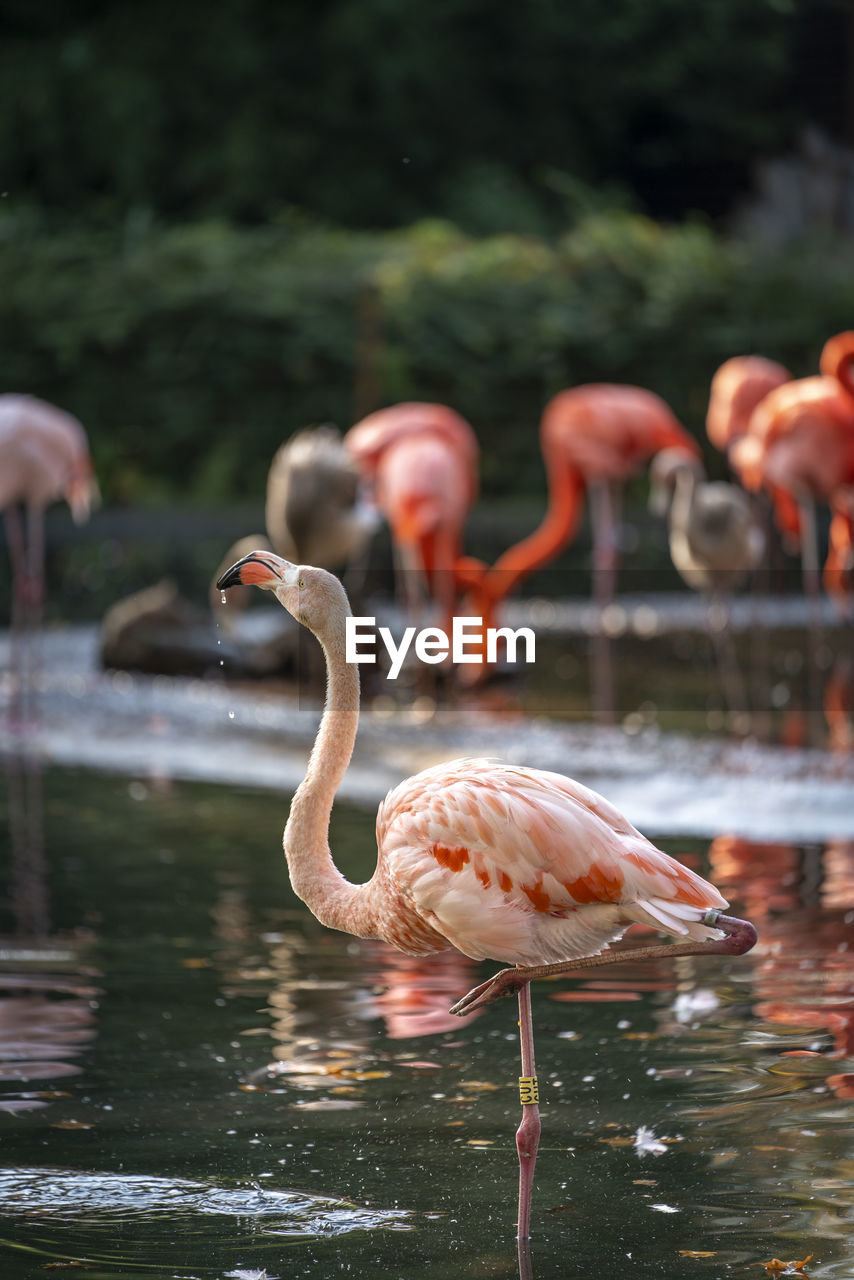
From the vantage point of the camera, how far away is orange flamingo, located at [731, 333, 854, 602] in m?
8.88

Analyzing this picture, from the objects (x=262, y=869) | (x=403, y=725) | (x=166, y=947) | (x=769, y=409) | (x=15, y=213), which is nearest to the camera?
(x=166, y=947)

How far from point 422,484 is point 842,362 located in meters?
2.10

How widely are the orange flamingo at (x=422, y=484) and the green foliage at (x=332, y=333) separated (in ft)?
11.4

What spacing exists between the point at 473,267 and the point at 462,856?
460 inches

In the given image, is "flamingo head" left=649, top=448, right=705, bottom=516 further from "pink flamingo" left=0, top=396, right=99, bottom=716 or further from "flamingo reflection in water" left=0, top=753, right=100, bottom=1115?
"flamingo reflection in water" left=0, top=753, right=100, bottom=1115

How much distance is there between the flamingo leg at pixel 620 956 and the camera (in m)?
3.13

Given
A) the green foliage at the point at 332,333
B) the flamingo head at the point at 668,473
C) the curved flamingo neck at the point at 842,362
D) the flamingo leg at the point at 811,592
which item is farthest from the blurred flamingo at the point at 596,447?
the green foliage at the point at 332,333

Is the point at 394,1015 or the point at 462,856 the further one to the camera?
the point at 394,1015

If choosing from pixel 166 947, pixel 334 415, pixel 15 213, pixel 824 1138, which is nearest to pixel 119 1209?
pixel 824 1138

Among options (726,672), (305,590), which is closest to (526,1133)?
(305,590)

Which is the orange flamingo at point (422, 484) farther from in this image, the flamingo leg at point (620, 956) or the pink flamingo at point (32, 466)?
the flamingo leg at point (620, 956)

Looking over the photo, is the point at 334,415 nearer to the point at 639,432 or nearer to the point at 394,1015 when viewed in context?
the point at 639,432

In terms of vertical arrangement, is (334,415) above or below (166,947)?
above

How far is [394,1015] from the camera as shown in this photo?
4305mm
